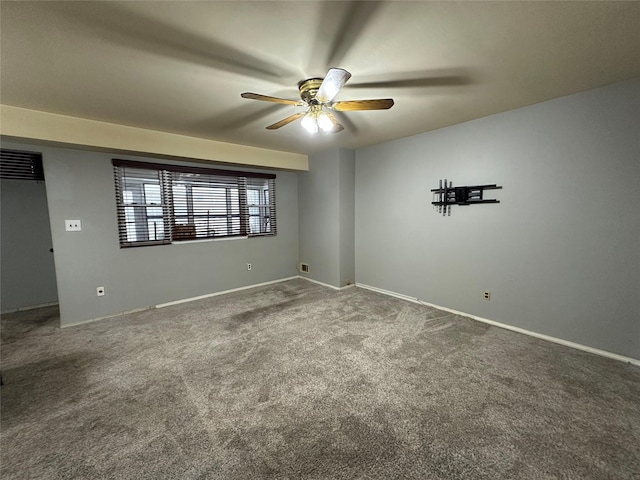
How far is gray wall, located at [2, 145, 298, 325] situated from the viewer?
299 cm

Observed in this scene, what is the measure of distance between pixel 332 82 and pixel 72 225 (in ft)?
11.4

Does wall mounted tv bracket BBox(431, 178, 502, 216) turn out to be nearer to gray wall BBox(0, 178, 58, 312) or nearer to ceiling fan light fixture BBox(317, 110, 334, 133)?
ceiling fan light fixture BBox(317, 110, 334, 133)

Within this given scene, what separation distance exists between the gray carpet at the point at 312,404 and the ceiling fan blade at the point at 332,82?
2.13 metres

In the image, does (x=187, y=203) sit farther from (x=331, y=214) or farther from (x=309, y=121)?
(x=309, y=121)

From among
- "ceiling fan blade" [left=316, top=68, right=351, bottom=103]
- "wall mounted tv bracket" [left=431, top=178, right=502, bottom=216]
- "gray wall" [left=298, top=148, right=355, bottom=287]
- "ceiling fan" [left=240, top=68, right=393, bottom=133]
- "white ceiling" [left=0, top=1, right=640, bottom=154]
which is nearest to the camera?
"white ceiling" [left=0, top=1, right=640, bottom=154]

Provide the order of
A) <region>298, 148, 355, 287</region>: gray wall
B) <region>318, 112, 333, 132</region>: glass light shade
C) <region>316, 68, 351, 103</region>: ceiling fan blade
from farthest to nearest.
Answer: <region>298, 148, 355, 287</region>: gray wall
<region>318, 112, 333, 132</region>: glass light shade
<region>316, 68, 351, 103</region>: ceiling fan blade

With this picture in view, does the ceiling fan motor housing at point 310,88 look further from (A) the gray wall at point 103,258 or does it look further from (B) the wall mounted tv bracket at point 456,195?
(A) the gray wall at point 103,258

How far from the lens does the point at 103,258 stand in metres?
3.26

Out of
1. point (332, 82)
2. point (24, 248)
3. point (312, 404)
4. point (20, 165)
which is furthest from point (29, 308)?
point (332, 82)

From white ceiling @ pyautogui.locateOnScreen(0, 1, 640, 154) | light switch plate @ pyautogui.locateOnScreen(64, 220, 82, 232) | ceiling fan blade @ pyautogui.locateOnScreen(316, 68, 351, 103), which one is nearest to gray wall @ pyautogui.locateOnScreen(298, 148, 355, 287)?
white ceiling @ pyautogui.locateOnScreen(0, 1, 640, 154)

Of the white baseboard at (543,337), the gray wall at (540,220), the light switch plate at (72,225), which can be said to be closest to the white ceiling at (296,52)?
the gray wall at (540,220)

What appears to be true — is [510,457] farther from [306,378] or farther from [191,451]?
[191,451]

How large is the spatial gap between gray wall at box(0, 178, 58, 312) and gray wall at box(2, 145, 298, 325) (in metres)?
1.15

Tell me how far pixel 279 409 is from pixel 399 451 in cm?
79
